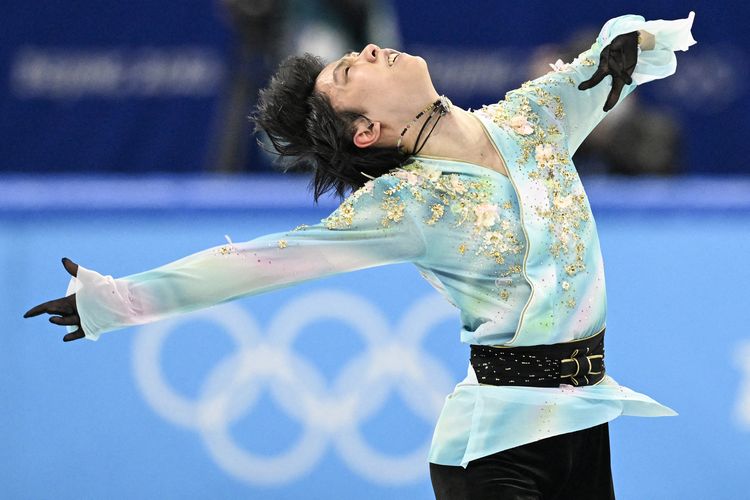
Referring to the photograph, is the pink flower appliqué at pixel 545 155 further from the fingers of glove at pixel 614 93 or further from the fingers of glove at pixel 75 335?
the fingers of glove at pixel 75 335

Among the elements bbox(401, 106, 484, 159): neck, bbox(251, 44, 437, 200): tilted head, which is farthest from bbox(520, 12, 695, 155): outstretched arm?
bbox(251, 44, 437, 200): tilted head

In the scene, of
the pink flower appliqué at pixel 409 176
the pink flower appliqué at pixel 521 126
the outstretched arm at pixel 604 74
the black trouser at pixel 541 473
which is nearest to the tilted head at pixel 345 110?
the pink flower appliqué at pixel 409 176

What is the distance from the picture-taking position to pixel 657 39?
11.3 feet

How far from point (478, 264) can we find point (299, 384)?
5.68 ft

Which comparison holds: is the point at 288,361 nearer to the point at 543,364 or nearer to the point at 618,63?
the point at 543,364

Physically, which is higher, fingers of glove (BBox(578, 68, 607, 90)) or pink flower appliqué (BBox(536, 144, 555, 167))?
fingers of glove (BBox(578, 68, 607, 90))

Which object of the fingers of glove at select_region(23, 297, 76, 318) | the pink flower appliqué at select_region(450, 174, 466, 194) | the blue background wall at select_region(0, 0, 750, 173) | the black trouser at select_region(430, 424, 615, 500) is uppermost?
the blue background wall at select_region(0, 0, 750, 173)

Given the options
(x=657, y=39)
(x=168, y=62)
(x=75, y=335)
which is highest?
(x=168, y=62)

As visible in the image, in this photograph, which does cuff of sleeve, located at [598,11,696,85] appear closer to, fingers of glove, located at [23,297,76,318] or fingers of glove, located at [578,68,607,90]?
fingers of glove, located at [578,68,607,90]

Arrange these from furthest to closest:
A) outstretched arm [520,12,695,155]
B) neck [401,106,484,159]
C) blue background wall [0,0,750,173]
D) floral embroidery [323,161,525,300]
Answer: blue background wall [0,0,750,173] → outstretched arm [520,12,695,155] → neck [401,106,484,159] → floral embroidery [323,161,525,300]

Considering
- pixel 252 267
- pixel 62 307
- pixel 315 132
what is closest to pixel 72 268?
pixel 62 307

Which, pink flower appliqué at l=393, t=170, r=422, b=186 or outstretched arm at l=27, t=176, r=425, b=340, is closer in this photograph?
outstretched arm at l=27, t=176, r=425, b=340

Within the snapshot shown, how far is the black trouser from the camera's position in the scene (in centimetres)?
310

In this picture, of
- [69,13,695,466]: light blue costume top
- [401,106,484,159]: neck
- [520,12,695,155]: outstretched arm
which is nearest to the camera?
[69,13,695,466]: light blue costume top
